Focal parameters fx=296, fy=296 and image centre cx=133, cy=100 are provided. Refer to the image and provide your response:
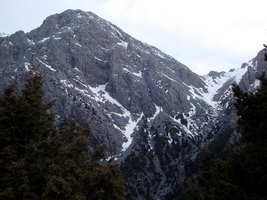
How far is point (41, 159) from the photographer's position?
1385cm

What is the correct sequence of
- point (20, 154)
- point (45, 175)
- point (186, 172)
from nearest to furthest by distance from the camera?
point (45, 175) < point (20, 154) < point (186, 172)

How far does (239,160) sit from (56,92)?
178 metres

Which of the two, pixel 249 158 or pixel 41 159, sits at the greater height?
pixel 249 158

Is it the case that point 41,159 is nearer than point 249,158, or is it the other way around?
point 41,159

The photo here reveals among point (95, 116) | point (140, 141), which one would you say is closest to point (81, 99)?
point (95, 116)

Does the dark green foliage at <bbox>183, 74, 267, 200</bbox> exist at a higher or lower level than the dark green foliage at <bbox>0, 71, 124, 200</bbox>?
higher

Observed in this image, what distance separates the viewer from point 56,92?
186 m

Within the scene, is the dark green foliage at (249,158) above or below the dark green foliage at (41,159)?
above

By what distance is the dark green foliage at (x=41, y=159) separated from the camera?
12891 mm

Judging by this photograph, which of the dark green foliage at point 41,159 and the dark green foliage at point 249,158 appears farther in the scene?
the dark green foliage at point 249,158

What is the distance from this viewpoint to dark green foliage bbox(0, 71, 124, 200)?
12.9 meters

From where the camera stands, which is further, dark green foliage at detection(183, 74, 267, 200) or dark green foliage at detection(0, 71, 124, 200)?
dark green foliage at detection(183, 74, 267, 200)

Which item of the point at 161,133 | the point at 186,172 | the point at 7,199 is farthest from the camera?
the point at 161,133

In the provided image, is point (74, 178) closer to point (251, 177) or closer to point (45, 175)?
point (45, 175)
